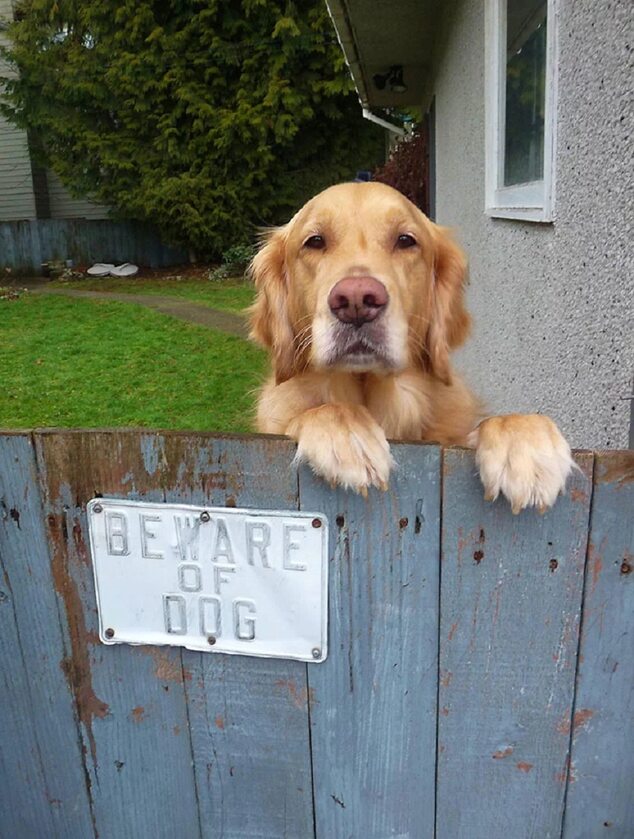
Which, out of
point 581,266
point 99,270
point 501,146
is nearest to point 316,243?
point 581,266

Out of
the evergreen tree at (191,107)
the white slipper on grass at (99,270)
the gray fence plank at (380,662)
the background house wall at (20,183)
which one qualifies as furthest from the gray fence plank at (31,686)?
the background house wall at (20,183)

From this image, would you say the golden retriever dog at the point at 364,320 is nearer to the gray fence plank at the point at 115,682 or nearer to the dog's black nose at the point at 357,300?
the dog's black nose at the point at 357,300

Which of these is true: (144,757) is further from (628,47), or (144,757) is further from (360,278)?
(628,47)

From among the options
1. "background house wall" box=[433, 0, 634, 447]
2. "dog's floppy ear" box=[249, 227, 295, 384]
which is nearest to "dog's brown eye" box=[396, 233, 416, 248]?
"dog's floppy ear" box=[249, 227, 295, 384]

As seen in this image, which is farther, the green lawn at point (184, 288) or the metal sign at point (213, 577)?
the green lawn at point (184, 288)

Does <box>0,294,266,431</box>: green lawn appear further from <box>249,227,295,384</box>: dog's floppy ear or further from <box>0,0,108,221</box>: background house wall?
<box>0,0,108,221</box>: background house wall

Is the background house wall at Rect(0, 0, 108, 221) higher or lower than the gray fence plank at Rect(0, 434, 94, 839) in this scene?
higher

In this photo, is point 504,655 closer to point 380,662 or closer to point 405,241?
point 380,662

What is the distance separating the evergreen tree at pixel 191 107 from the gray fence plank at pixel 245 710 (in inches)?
634

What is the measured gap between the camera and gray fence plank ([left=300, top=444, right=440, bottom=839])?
1510 mm

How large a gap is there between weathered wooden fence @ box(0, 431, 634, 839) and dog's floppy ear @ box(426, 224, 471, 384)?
1062mm

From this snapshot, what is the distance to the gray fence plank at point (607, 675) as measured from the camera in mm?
1435

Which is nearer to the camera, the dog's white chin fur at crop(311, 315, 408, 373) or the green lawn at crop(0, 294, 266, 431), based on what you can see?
the dog's white chin fur at crop(311, 315, 408, 373)

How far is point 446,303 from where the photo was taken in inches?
102
